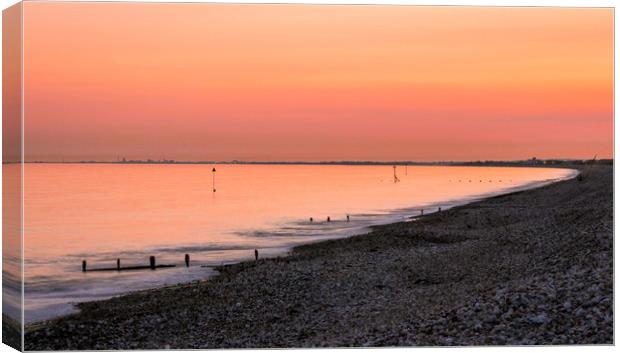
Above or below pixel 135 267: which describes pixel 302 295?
above

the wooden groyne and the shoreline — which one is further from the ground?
the shoreline

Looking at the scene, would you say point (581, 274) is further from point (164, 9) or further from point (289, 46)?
point (164, 9)

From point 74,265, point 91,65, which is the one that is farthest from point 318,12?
point 74,265

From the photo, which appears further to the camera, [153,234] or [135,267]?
[153,234]

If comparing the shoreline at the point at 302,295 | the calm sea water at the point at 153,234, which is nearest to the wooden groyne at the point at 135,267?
the calm sea water at the point at 153,234

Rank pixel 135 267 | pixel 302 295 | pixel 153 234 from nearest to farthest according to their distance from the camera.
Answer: pixel 302 295 < pixel 135 267 < pixel 153 234

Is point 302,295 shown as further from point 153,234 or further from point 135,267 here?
point 153,234

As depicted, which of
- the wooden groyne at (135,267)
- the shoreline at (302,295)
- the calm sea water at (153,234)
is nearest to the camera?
the shoreline at (302,295)

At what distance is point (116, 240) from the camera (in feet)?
131

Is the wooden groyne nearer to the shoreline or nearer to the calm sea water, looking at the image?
the calm sea water

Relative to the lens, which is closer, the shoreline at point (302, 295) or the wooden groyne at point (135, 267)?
the shoreline at point (302, 295)

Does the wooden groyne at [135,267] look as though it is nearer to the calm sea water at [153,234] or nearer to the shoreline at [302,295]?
the calm sea water at [153,234]

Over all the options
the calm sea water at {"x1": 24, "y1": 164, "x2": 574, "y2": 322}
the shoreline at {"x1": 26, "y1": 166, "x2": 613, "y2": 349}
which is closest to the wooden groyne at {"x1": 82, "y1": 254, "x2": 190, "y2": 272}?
the calm sea water at {"x1": 24, "y1": 164, "x2": 574, "y2": 322}

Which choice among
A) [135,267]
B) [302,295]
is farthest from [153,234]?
[302,295]
